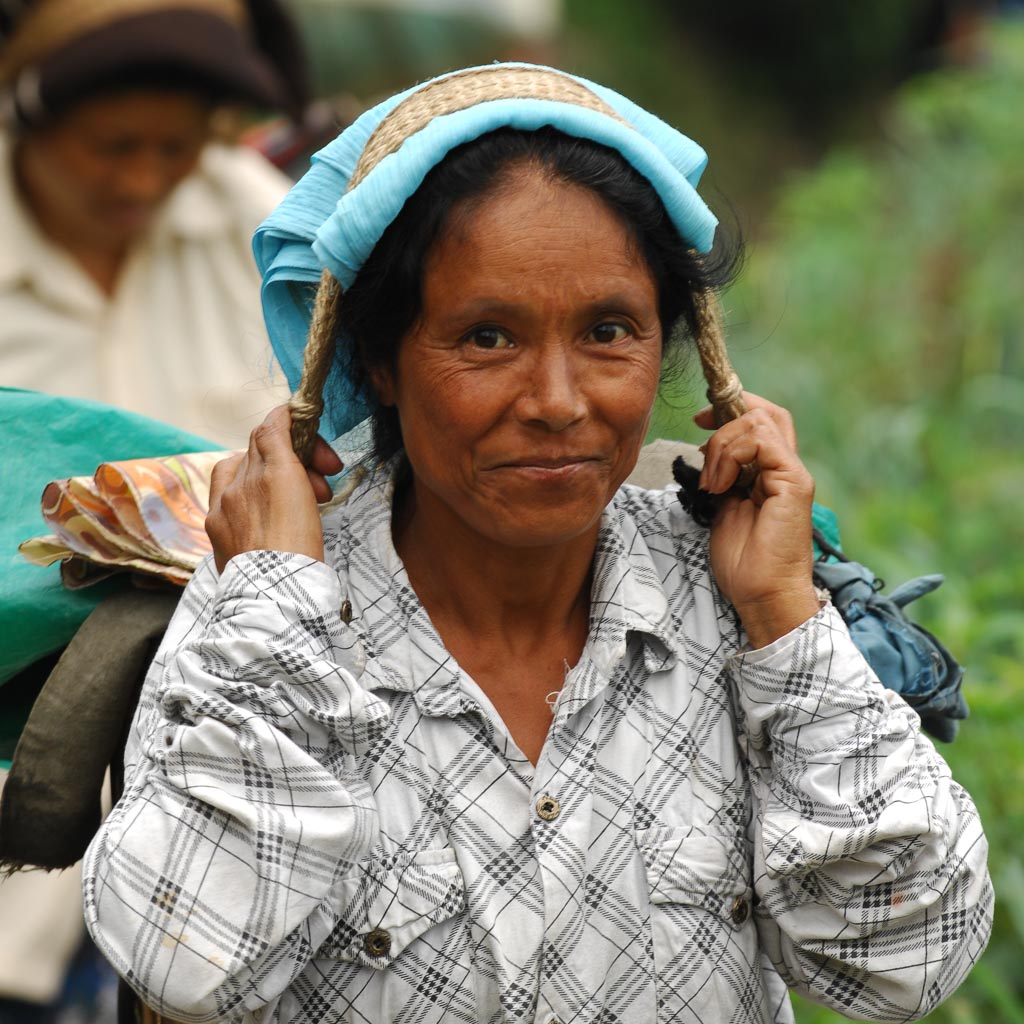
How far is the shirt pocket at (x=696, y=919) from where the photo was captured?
1794 millimetres

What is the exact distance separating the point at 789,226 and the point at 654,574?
23.1 ft

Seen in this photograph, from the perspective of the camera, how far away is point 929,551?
13.7 ft

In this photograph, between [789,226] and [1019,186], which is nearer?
[1019,186]

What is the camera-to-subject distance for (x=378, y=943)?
1752mm

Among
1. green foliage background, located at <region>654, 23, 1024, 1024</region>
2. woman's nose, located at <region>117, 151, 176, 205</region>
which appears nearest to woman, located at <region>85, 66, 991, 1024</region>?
green foliage background, located at <region>654, 23, 1024, 1024</region>

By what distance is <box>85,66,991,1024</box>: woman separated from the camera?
→ 1688 millimetres

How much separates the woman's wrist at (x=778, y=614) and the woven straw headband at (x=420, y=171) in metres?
0.26

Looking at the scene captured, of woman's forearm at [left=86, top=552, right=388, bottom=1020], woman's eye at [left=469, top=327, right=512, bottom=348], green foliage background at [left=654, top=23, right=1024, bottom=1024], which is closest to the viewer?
woman's forearm at [left=86, top=552, right=388, bottom=1020]

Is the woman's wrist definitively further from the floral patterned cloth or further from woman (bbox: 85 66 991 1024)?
the floral patterned cloth

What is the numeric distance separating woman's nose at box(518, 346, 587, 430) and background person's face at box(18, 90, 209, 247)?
101 inches

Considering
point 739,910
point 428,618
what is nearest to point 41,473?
point 428,618

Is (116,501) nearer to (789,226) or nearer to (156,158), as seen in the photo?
(156,158)

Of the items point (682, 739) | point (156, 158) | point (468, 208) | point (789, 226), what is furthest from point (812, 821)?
point (789, 226)

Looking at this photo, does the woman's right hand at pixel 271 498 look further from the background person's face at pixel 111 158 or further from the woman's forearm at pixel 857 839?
the background person's face at pixel 111 158
